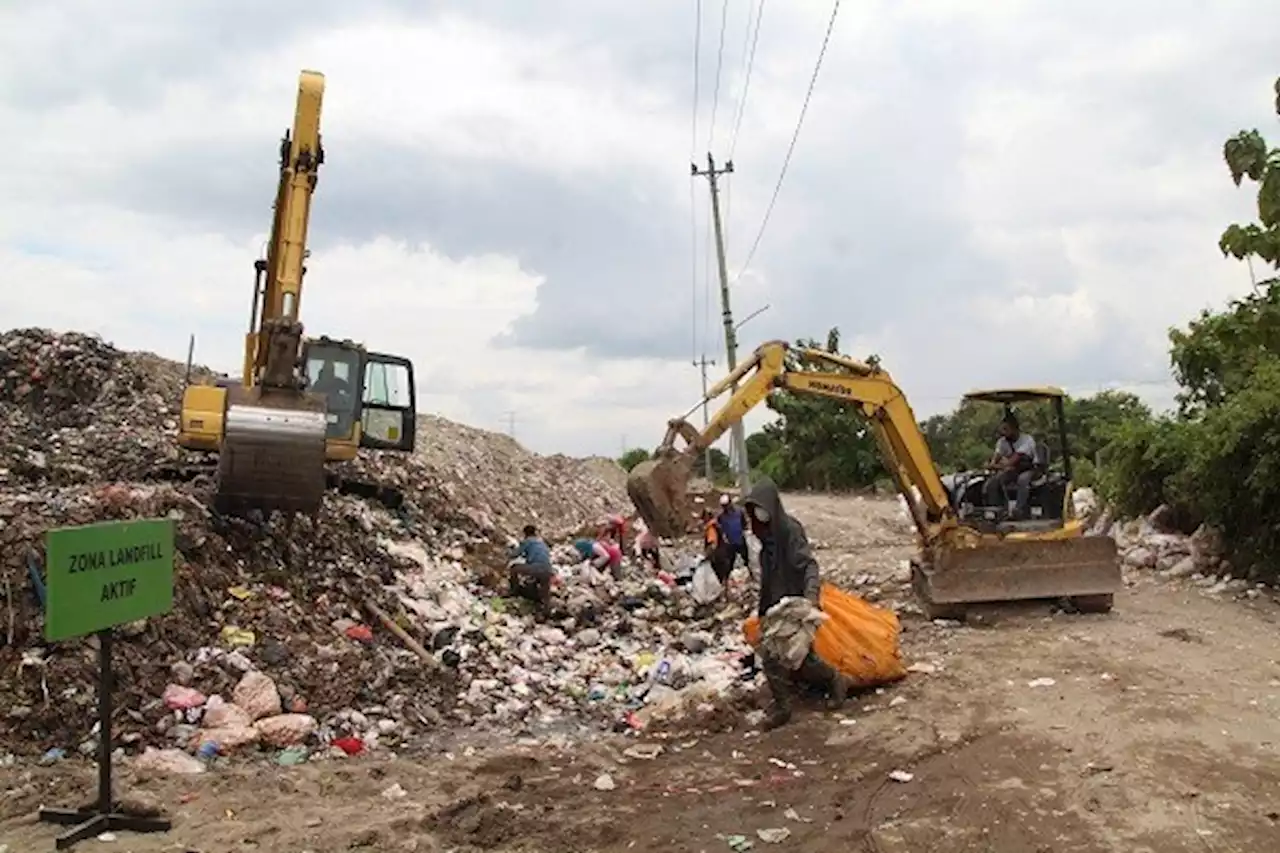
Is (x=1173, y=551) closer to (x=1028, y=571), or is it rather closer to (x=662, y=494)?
(x=1028, y=571)

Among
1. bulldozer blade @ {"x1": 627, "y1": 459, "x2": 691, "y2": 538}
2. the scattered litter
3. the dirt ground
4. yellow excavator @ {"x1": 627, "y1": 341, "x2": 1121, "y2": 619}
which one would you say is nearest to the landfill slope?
the dirt ground

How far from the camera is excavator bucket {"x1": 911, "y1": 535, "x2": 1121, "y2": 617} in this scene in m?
9.95

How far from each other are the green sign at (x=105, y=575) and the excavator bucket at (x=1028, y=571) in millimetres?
6693

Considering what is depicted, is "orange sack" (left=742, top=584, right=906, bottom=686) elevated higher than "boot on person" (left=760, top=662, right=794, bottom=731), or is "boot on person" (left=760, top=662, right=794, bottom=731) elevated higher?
"orange sack" (left=742, top=584, right=906, bottom=686)

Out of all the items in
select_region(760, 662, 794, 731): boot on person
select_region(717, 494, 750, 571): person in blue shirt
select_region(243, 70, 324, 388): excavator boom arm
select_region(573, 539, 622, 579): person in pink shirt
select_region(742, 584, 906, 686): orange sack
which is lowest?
select_region(760, 662, 794, 731): boot on person

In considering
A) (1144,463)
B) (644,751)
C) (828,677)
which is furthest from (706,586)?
(1144,463)

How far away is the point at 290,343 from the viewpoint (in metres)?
10.0

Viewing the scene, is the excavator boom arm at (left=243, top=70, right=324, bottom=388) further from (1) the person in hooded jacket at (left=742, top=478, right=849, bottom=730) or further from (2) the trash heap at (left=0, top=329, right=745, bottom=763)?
(1) the person in hooded jacket at (left=742, top=478, right=849, bottom=730)

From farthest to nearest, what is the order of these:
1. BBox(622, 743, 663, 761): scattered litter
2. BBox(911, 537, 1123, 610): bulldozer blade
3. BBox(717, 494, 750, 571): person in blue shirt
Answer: BBox(717, 494, 750, 571): person in blue shirt
BBox(911, 537, 1123, 610): bulldozer blade
BBox(622, 743, 663, 761): scattered litter

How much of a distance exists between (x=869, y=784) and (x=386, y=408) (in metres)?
8.70

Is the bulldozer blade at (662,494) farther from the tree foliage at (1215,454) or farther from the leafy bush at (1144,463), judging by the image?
the leafy bush at (1144,463)

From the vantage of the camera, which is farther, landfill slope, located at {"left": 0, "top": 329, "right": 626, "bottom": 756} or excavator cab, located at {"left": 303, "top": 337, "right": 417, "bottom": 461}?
excavator cab, located at {"left": 303, "top": 337, "right": 417, "bottom": 461}

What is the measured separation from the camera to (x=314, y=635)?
8633mm

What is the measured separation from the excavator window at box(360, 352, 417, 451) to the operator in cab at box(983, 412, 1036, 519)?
6517 mm
